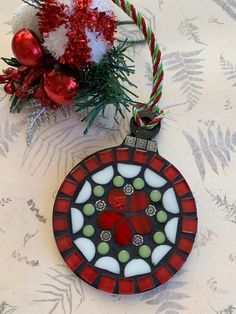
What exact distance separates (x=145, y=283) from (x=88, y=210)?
0.52ft

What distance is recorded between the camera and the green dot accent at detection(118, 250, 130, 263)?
82 cm

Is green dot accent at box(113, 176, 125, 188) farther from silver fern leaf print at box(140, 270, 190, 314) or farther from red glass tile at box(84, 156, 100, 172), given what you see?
silver fern leaf print at box(140, 270, 190, 314)

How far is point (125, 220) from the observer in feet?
2.75

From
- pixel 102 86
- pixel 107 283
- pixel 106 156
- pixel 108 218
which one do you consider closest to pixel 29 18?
pixel 102 86

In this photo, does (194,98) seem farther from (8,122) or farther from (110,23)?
(8,122)

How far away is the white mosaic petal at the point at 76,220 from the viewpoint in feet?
2.72

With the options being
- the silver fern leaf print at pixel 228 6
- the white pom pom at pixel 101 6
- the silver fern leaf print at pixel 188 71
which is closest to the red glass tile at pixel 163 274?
the silver fern leaf print at pixel 188 71

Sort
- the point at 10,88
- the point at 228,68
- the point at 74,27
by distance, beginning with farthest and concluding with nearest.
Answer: the point at 228,68
the point at 10,88
the point at 74,27

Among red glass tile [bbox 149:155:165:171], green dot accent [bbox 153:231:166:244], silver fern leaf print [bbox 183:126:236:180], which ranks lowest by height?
green dot accent [bbox 153:231:166:244]

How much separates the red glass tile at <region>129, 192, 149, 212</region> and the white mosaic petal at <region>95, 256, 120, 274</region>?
94 millimetres

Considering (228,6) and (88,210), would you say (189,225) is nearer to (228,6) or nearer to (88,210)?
(88,210)

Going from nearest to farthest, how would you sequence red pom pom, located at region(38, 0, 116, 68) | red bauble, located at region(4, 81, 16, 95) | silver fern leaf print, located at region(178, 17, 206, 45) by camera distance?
red pom pom, located at region(38, 0, 116, 68)
red bauble, located at region(4, 81, 16, 95)
silver fern leaf print, located at region(178, 17, 206, 45)

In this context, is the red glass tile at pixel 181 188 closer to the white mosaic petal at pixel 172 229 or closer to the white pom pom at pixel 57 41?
the white mosaic petal at pixel 172 229

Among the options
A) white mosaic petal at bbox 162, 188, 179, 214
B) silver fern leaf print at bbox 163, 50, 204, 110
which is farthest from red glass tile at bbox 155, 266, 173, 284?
silver fern leaf print at bbox 163, 50, 204, 110
